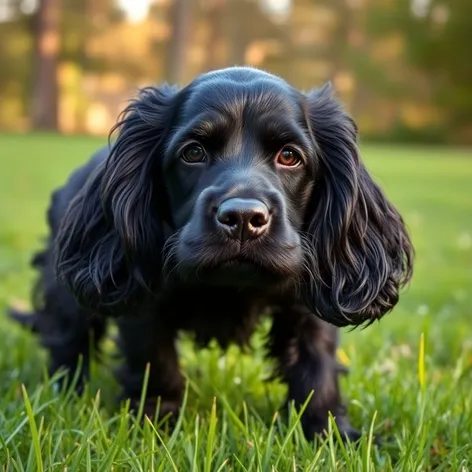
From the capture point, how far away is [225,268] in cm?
194

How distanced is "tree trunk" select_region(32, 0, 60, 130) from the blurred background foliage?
54.1 inches

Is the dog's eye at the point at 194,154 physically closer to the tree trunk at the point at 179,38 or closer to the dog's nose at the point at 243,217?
the dog's nose at the point at 243,217

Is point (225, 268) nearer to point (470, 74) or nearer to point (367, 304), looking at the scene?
point (367, 304)

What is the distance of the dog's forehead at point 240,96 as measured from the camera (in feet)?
6.96

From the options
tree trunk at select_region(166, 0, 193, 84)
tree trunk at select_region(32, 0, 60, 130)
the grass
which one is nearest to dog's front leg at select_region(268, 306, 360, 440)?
the grass

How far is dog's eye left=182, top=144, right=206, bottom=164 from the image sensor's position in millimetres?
2152

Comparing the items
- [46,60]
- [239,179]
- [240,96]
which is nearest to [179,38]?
[46,60]

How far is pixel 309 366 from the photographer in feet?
7.91

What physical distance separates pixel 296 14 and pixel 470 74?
8791mm

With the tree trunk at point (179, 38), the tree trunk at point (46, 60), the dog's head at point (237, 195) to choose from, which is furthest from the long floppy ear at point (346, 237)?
the tree trunk at point (46, 60)

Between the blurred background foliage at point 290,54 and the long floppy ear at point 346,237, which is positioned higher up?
the long floppy ear at point 346,237

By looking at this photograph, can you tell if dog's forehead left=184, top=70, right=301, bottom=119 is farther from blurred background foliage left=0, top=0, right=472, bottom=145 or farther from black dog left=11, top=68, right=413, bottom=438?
blurred background foliage left=0, top=0, right=472, bottom=145

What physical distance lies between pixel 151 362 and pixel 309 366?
506mm

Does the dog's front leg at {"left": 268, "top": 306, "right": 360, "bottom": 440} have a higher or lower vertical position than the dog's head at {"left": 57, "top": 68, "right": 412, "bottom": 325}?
lower
